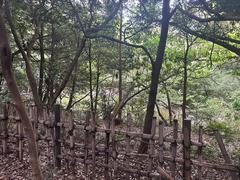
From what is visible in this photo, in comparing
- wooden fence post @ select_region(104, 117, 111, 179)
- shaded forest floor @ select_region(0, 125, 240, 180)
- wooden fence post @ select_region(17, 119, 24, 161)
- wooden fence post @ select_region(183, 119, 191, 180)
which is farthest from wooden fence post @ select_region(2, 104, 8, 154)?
wooden fence post @ select_region(183, 119, 191, 180)

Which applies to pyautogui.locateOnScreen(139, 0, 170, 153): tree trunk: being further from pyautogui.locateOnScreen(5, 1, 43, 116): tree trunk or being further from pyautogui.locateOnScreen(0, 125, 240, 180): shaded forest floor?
pyautogui.locateOnScreen(5, 1, 43, 116): tree trunk

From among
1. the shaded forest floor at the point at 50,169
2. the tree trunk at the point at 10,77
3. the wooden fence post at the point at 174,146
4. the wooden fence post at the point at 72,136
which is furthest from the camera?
the wooden fence post at the point at 72,136

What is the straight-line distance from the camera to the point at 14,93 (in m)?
2.91

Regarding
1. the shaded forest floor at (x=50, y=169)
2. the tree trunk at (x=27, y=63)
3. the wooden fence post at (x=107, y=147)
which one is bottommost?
the shaded forest floor at (x=50, y=169)

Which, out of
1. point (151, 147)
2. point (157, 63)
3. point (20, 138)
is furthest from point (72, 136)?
point (157, 63)

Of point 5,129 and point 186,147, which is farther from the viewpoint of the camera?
point 5,129

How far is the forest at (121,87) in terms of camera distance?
13.7ft

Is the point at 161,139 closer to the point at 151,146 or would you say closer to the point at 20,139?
the point at 151,146

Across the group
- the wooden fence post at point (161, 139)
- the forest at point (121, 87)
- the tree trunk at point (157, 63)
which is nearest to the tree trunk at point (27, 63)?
the forest at point (121, 87)

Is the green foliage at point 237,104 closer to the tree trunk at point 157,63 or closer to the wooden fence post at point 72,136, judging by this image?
the tree trunk at point 157,63

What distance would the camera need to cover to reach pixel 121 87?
913 cm

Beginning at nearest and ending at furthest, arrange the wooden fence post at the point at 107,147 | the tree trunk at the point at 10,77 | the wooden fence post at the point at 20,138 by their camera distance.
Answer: the tree trunk at the point at 10,77 < the wooden fence post at the point at 107,147 < the wooden fence post at the point at 20,138

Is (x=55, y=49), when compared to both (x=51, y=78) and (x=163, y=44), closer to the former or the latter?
(x=51, y=78)

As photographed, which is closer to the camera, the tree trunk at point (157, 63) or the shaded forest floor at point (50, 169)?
the shaded forest floor at point (50, 169)
